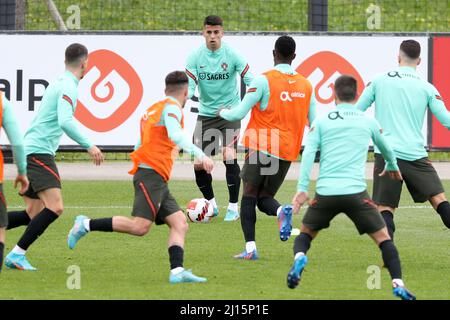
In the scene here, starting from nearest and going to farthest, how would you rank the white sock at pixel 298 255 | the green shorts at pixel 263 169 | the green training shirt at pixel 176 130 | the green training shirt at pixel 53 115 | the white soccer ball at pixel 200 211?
the white sock at pixel 298 255, the green training shirt at pixel 176 130, the green training shirt at pixel 53 115, the green shorts at pixel 263 169, the white soccer ball at pixel 200 211

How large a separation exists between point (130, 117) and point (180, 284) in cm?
943

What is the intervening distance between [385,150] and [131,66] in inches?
397

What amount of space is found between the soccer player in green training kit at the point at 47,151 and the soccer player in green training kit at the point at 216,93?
359cm

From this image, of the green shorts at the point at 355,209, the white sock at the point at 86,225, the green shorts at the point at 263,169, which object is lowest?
the white sock at the point at 86,225

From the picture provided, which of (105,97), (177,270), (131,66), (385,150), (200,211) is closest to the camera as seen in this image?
(385,150)

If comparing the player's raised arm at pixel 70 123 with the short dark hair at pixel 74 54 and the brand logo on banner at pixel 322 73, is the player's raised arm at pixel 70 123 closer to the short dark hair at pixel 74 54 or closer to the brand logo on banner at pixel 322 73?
the short dark hair at pixel 74 54

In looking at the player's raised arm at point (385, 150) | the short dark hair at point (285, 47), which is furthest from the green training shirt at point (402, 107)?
the short dark hair at point (285, 47)

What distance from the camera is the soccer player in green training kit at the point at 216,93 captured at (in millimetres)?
13617

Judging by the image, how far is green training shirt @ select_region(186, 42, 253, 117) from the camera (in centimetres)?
1365

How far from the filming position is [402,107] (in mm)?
10211

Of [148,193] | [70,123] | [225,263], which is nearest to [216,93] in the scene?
[225,263]

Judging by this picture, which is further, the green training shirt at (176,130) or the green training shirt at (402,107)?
the green training shirt at (402,107)

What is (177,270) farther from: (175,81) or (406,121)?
(406,121)

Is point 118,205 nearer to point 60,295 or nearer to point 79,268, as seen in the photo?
point 79,268
